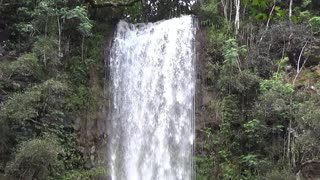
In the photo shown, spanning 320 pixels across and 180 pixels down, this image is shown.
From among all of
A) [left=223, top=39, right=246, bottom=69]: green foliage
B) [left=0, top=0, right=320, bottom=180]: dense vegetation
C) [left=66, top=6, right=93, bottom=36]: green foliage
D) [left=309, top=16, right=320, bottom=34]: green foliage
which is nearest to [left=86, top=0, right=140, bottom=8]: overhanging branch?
[left=0, top=0, right=320, bottom=180]: dense vegetation

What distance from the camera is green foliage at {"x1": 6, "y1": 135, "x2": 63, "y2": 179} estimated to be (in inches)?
376

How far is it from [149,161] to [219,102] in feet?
8.27

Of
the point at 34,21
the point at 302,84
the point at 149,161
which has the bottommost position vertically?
the point at 149,161

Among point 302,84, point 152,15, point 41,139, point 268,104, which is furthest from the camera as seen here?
point 152,15

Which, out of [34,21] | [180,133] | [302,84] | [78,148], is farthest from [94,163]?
[302,84]

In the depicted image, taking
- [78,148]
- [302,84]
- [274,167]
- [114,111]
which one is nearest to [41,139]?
[78,148]

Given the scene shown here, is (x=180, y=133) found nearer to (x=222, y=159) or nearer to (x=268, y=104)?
(x=222, y=159)

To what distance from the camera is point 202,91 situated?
42.0ft

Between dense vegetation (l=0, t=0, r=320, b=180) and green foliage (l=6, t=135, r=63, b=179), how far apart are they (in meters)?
0.03

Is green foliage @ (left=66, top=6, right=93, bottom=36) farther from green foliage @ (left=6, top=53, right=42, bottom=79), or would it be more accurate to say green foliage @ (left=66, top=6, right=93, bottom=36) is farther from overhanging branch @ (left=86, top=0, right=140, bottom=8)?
green foliage @ (left=6, top=53, right=42, bottom=79)

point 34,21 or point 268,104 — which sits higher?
point 34,21

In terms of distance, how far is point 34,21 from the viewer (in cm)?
1245

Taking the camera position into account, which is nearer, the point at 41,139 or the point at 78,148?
the point at 41,139

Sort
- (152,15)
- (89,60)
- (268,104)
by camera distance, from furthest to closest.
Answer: (152,15), (89,60), (268,104)
